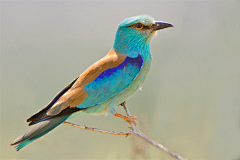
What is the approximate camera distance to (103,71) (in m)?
1.68

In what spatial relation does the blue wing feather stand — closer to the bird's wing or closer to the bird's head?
the bird's wing

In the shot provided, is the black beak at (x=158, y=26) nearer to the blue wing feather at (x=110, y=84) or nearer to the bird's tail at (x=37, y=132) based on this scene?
the blue wing feather at (x=110, y=84)

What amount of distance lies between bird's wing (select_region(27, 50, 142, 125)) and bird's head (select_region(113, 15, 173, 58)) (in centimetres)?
9

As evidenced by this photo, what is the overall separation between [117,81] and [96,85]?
154mm

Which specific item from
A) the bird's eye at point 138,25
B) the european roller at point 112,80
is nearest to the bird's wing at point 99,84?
the european roller at point 112,80

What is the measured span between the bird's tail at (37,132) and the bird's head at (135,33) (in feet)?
2.22

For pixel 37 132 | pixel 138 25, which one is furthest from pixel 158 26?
pixel 37 132

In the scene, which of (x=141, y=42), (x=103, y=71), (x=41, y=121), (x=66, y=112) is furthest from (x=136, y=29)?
(x=41, y=121)

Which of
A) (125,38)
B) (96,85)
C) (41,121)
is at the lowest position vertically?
(41,121)

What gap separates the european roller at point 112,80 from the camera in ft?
5.22

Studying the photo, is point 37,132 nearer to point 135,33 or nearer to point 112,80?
point 112,80

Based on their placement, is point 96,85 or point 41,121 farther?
point 96,85

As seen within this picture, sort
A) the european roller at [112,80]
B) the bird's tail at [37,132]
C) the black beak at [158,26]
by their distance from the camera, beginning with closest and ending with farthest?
the bird's tail at [37,132], the european roller at [112,80], the black beak at [158,26]

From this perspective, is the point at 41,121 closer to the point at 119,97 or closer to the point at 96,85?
the point at 96,85
